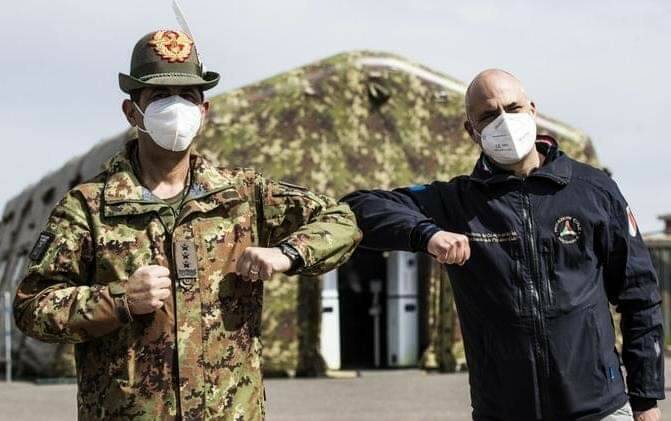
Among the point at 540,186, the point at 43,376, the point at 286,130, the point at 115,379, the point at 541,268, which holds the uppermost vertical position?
the point at 286,130

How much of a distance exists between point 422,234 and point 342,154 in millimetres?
11789

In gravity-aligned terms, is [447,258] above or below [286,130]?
below

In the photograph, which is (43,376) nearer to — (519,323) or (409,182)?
(409,182)

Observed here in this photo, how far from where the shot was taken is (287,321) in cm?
1474

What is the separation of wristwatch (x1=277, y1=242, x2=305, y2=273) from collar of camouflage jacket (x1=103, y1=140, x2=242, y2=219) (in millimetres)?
258

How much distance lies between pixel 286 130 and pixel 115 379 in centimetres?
1199

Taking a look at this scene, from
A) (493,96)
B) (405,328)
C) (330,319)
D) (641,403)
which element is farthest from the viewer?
(405,328)

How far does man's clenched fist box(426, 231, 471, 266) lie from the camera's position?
3400mm

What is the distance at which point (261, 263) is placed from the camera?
3098mm

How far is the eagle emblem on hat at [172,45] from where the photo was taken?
3344mm

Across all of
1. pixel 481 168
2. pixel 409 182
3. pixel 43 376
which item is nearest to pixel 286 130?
pixel 409 182

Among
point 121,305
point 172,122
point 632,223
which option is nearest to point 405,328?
point 632,223

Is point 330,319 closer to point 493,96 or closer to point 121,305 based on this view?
point 493,96

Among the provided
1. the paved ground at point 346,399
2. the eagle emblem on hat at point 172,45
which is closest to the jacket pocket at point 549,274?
the eagle emblem on hat at point 172,45
